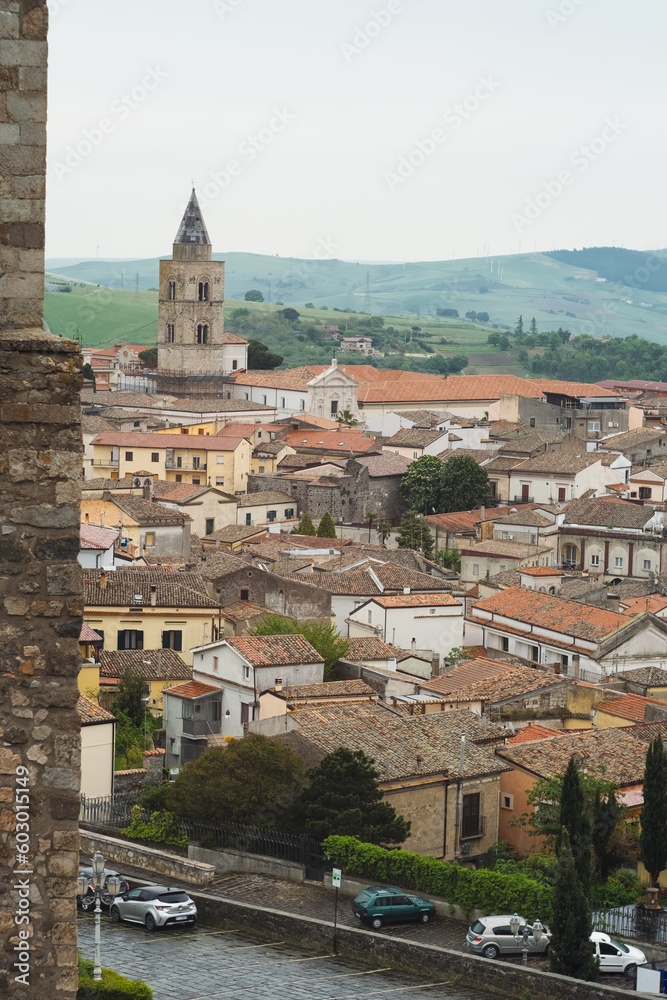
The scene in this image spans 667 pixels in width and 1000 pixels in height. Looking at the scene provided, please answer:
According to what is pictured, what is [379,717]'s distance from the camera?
77.0 ft

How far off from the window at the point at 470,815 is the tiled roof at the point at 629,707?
20.3ft

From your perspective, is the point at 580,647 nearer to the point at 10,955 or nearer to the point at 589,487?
the point at 589,487

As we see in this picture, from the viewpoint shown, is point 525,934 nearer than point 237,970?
No

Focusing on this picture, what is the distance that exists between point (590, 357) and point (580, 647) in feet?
388

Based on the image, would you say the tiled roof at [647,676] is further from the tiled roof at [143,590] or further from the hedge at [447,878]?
the hedge at [447,878]

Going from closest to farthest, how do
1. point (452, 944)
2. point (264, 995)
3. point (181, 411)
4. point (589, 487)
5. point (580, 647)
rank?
point (264, 995), point (452, 944), point (580, 647), point (589, 487), point (181, 411)

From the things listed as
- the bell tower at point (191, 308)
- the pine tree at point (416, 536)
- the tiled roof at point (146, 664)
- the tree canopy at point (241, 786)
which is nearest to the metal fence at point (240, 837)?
the tree canopy at point (241, 786)

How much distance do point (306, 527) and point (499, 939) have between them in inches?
1376

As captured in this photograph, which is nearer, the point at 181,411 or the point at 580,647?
the point at 580,647

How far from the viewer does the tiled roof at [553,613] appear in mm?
34562

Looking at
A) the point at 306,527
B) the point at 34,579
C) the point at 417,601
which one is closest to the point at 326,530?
the point at 306,527

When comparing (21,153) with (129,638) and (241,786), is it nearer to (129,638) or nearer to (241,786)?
(241,786)

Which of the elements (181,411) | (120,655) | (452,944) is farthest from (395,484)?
(452,944)

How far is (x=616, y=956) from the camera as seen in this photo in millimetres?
16500
